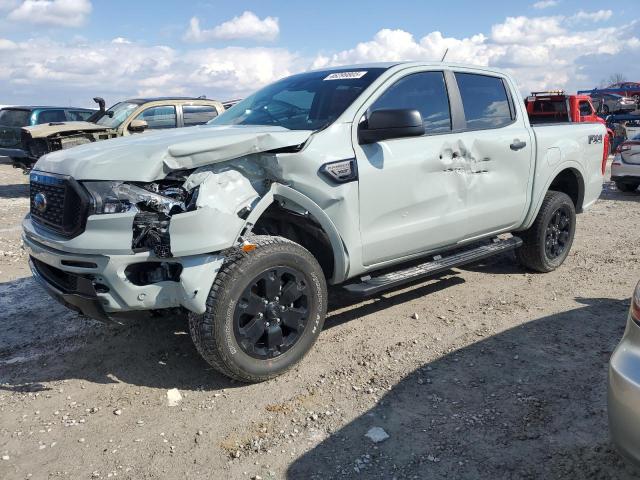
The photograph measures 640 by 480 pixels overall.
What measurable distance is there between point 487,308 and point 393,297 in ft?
2.67

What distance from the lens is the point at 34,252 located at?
3377mm

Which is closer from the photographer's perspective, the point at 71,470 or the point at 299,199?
the point at 71,470

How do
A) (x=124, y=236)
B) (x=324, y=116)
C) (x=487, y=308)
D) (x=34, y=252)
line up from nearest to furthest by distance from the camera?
1. (x=124, y=236)
2. (x=34, y=252)
3. (x=324, y=116)
4. (x=487, y=308)

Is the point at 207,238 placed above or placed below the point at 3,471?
above

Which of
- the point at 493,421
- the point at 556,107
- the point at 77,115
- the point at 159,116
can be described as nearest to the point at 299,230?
the point at 493,421

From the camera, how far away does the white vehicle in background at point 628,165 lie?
1062 centimetres

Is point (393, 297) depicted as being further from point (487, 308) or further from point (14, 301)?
point (14, 301)

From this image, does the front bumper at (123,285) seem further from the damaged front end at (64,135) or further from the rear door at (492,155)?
the damaged front end at (64,135)

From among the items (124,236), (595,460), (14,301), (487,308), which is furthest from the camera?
(14,301)

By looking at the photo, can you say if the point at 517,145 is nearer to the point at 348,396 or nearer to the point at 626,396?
the point at 348,396

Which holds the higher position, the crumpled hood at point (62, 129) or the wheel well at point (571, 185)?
the crumpled hood at point (62, 129)

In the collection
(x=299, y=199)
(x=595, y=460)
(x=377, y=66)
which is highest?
(x=377, y=66)

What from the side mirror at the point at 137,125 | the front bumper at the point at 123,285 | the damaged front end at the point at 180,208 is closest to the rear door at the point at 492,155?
the damaged front end at the point at 180,208

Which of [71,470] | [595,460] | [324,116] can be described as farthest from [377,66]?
[71,470]
